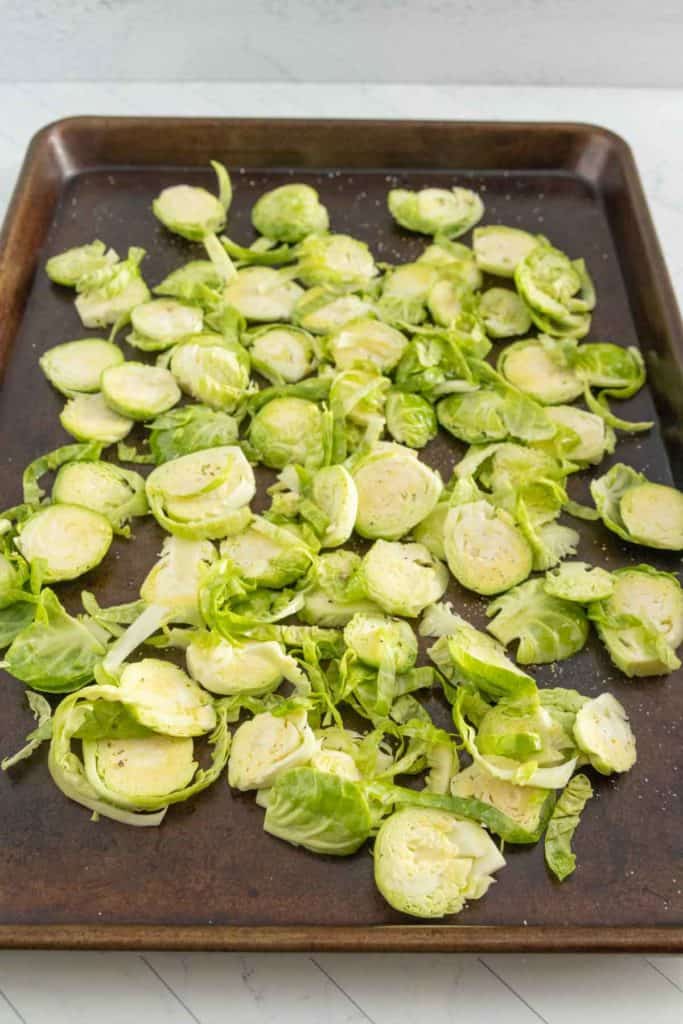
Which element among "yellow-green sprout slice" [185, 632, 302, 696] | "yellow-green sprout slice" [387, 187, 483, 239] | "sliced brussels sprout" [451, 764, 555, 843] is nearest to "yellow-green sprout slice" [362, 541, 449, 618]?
"yellow-green sprout slice" [185, 632, 302, 696]

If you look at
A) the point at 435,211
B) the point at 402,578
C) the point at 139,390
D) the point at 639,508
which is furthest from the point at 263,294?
the point at 639,508

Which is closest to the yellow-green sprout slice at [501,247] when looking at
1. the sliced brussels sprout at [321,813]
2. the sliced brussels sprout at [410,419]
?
the sliced brussels sprout at [410,419]

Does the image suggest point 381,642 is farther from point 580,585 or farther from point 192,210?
point 192,210

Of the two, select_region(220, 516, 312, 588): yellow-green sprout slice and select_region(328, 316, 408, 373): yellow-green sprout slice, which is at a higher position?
select_region(328, 316, 408, 373): yellow-green sprout slice

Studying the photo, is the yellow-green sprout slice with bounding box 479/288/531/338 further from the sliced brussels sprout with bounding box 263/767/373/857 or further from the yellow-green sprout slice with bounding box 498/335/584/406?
the sliced brussels sprout with bounding box 263/767/373/857

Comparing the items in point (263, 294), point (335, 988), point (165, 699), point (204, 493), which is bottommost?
point (335, 988)

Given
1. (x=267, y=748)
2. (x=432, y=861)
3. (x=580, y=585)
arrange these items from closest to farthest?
(x=432, y=861), (x=267, y=748), (x=580, y=585)
